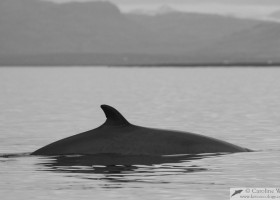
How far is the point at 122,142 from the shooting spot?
27469mm

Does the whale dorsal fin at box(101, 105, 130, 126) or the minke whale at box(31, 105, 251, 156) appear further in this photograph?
the minke whale at box(31, 105, 251, 156)

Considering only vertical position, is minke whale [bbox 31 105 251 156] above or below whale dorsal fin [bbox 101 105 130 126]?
below

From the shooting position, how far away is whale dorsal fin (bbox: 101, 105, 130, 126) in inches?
1046

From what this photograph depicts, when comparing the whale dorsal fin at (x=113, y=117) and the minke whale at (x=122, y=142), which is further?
the minke whale at (x=122, y=142)

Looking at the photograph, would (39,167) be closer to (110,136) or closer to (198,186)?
(110,136)

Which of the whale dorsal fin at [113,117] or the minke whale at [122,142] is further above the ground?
the whale dorsal fin at [113,117]

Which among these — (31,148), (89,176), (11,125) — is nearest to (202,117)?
(11,125)

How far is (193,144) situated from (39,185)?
21.9 feet

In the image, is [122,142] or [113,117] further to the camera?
[122,142]

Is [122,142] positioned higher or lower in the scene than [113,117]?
lower

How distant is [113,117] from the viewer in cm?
2694

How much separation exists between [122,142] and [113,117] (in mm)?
941

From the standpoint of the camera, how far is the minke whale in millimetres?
27250

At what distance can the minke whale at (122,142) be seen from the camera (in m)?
27.2
